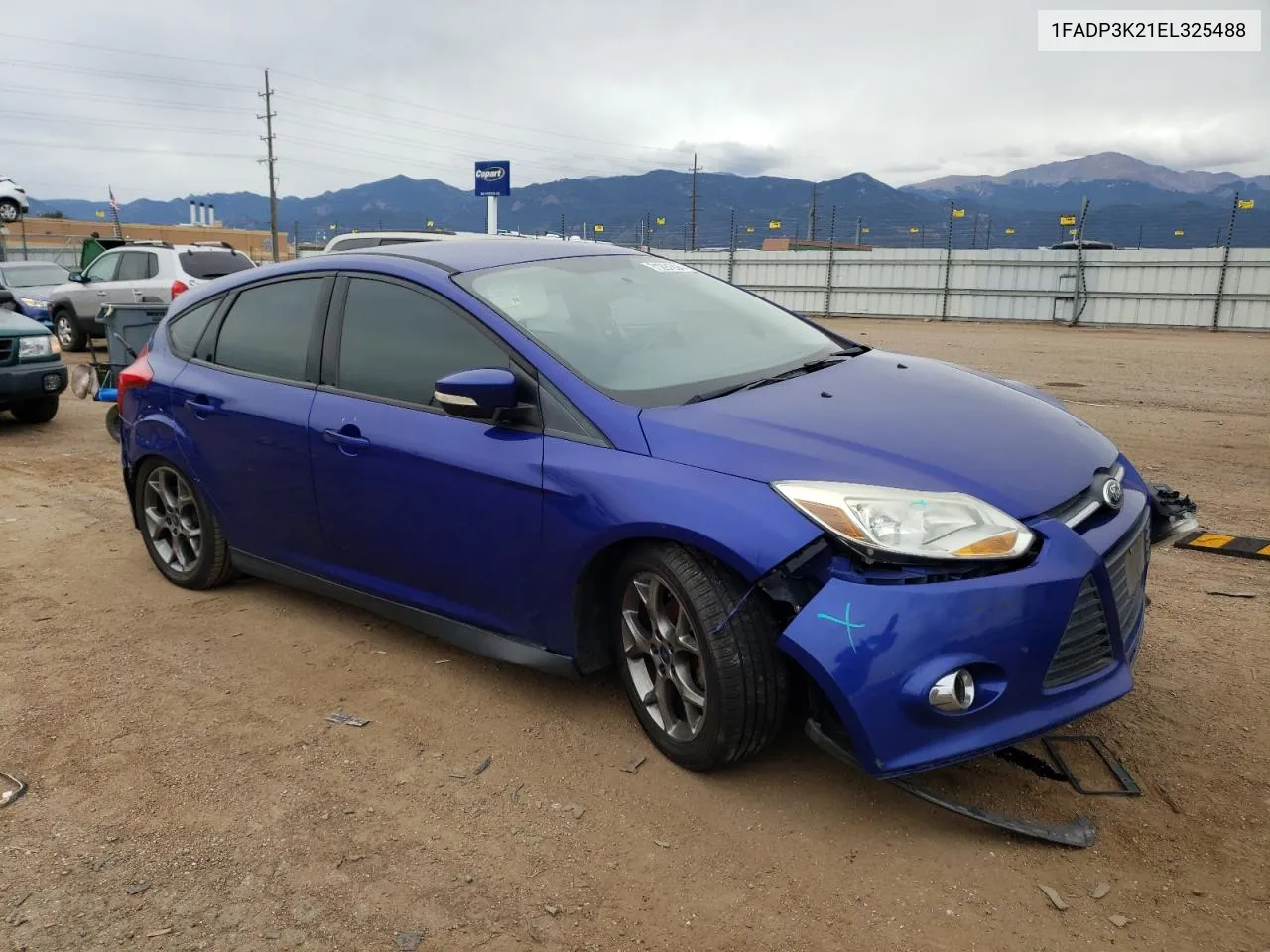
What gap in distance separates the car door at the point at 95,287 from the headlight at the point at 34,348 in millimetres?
6982

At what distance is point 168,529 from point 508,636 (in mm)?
2434

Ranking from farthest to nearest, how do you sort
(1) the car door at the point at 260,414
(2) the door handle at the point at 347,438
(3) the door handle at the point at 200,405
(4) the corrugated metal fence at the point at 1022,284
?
(4) the corrugated metal fence at the point at 1022,284 < (3) the door handle at the point at 200,405 < (1) the car door at the point at 260,414 < (2) the door handle at the point at 347,438

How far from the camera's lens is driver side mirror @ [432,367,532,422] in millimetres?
3121

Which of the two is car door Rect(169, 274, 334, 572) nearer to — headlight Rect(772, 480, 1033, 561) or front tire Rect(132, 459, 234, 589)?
front tire Rect(132, 459, 234, 589)

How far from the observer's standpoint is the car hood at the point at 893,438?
2684mm

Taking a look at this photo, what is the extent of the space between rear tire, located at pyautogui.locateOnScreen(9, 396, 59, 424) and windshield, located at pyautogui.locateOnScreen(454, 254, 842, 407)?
25.3 ft

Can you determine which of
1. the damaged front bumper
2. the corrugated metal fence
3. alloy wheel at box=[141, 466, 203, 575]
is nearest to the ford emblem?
the damaged front bumper

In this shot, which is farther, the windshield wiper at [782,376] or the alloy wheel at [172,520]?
the alloy wheel at [172,520]

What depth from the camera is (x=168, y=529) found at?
4.89 metres

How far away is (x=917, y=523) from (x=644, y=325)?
1.46 metres

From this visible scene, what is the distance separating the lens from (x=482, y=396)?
10.3 feet

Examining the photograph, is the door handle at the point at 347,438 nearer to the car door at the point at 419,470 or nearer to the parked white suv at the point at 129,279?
the car door at the point at 419,470

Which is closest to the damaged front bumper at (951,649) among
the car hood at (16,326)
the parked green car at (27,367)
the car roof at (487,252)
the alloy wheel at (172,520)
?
the car roof at (487,252)

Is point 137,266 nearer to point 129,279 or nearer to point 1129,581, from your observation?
point 129,279
